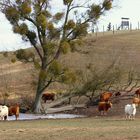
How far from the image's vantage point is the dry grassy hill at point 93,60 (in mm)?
60341

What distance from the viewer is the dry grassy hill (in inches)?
2376

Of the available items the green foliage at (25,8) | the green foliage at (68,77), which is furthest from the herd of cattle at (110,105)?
the green foliage at (25,8)

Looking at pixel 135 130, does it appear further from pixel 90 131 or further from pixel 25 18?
pixel 25 18

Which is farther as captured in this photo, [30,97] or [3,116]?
[30,97]

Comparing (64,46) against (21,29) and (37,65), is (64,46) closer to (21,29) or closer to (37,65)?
(37,65)

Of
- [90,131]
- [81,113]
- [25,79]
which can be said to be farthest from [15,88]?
[90,131]

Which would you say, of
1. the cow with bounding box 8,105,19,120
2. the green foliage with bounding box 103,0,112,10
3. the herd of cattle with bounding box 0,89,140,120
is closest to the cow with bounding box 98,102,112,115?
the herd of cattle with bounding box 0,89,140,120

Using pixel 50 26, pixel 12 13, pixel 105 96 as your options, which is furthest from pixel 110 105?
pixel 12 13

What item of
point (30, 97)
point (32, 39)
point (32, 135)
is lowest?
point (32, 135)

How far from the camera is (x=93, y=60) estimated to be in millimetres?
74500

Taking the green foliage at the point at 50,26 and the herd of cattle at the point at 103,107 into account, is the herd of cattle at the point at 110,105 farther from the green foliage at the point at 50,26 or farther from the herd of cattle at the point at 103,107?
the green foliage at the point at 50,26

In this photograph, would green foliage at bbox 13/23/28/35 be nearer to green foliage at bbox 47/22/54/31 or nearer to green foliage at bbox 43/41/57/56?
green foliage at bbox 47/22/54/31

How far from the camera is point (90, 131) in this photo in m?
23.6

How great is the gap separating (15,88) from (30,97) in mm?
13846
